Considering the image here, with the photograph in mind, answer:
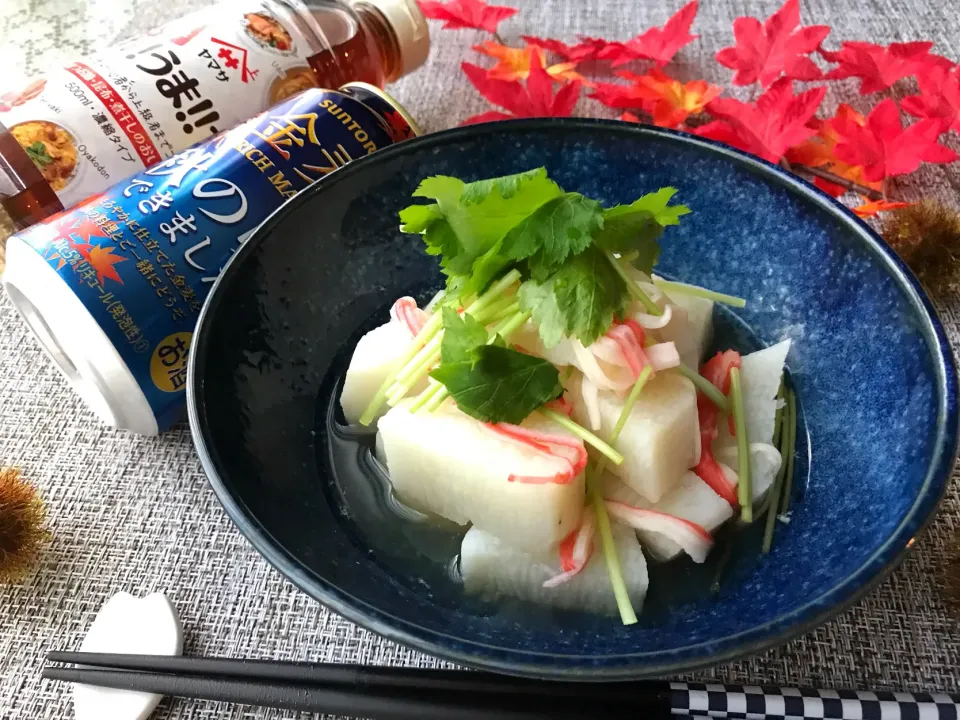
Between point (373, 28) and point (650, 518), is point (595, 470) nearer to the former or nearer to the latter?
point (650, 518)

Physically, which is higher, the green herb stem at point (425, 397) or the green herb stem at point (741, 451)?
the green herb stem at point (425, 397)

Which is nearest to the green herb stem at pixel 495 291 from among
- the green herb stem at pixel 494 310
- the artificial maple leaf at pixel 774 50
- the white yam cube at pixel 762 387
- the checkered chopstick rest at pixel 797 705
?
the green herb stem at pixel 494 310

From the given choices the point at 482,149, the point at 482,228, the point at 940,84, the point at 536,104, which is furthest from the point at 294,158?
the point at 940,84

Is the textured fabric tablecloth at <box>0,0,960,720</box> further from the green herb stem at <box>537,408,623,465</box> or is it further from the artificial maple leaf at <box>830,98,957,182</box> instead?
the green herb stem at <box>537,408,623,465</box>

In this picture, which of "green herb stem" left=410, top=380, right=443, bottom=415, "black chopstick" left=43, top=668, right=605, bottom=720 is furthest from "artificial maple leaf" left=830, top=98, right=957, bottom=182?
"black chopstick" left=43, top=668, right=605, bottom=720

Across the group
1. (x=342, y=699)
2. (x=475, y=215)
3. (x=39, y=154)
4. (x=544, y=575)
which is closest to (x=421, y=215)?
(x=475, y=215)

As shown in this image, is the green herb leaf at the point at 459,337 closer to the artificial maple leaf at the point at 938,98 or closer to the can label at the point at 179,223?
the can label at the point at 179,223

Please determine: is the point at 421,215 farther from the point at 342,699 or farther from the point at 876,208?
the point at 876,208
